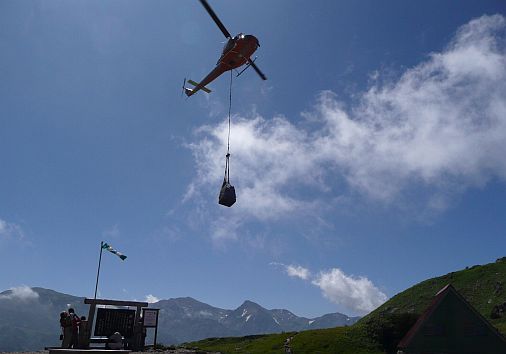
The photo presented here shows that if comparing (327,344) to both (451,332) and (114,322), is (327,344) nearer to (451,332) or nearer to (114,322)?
(451,332)

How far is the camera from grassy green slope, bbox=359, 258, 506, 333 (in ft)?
276

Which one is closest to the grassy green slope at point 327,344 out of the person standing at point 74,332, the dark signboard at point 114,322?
the dark signboard at point 114,322

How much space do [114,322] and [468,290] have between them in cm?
8662

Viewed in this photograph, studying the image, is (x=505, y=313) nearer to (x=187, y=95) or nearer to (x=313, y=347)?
(x=313, y=347)

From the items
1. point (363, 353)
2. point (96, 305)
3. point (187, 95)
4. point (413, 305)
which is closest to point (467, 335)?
point (363, 353)

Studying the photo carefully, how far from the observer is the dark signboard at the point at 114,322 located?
1062 inches

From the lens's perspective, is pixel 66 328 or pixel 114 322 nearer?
pixel 66 328

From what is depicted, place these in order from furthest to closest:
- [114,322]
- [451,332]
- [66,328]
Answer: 1. [451,332]
2. [114,322]
3. [66,328]

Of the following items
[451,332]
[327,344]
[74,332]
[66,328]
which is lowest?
[74,332]

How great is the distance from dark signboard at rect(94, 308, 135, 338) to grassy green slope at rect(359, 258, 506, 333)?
61.5 m

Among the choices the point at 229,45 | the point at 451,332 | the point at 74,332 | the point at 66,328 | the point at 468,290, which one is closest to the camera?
the point at 66,328

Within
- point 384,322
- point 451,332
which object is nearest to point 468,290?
point 384,322

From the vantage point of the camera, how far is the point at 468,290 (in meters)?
92.7

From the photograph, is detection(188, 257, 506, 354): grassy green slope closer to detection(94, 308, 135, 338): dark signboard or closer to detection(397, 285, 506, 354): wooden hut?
detection(397, 285, 506, 354): wooden hut
